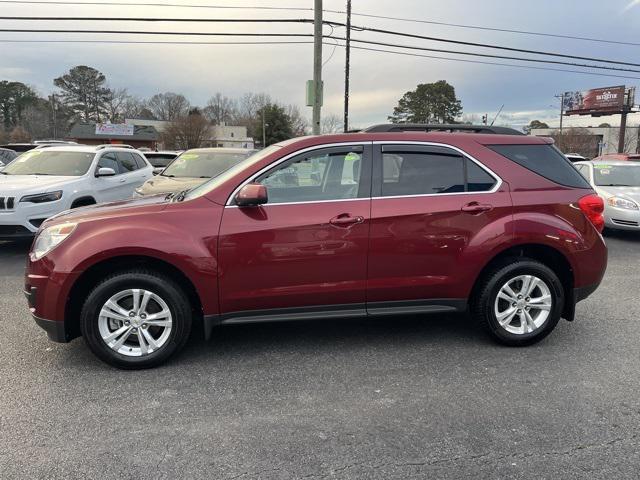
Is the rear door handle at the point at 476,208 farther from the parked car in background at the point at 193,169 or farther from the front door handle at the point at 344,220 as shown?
the parked car in background at the point at 193,169

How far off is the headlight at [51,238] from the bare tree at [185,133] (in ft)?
204

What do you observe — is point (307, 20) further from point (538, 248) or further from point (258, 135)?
point (258, 135)

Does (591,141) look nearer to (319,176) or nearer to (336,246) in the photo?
(319,176)

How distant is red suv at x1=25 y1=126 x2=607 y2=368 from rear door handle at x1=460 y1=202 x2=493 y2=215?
0.04 feet

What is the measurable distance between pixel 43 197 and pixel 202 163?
2.90m

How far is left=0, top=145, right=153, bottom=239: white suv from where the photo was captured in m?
7.17

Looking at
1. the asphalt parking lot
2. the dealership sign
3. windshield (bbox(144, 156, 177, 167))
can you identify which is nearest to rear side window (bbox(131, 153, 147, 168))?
windshield (bbox(144, 156, 177, 167))

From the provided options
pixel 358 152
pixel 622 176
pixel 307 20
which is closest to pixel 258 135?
pixel 307 20

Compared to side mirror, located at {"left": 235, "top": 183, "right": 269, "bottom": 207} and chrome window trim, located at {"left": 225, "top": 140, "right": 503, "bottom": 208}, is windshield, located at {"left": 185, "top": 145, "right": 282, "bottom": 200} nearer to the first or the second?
chrome window trim, located at {"left": 225, "top": 140, "right": 503, "bottom": 208}

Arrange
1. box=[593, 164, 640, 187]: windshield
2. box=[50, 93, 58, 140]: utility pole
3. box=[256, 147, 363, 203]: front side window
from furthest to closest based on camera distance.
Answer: box=[50, 93, 58, 140]: utility pole < box=[593, 164, 640, 187]: windshield < box=[256, 147, 363, 203]: front side window

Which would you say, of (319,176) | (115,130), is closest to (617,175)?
(319,176)

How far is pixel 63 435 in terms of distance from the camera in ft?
9.45

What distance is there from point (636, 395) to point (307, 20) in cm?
1633

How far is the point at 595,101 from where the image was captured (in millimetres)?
65688
